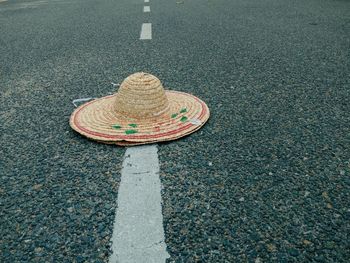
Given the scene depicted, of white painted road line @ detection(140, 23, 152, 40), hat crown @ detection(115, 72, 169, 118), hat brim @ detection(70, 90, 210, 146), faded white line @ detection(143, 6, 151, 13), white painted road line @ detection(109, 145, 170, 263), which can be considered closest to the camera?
white painted road line @ detection(109, 145, 170, 263)

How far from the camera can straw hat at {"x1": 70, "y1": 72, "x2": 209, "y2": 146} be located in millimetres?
1989

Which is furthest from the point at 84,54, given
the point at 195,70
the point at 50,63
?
the point at 195,70

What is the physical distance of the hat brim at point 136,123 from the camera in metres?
1.97

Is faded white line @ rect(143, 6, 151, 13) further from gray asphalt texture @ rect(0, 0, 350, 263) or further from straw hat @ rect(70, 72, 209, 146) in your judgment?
straw hat @ rect(70, 72, 209, 146)

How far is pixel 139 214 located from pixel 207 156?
560 mm

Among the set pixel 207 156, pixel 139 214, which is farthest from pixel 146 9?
pixel 139 214

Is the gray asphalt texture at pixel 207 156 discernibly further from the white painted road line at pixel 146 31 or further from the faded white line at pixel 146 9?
the faded white line at pixel 146 9

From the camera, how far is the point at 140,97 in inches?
85.0

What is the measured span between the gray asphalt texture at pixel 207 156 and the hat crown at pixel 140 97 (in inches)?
13.1

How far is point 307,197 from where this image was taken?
4.95 feet

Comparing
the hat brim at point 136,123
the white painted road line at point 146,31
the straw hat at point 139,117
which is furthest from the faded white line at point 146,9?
the straw hat at point 139,117

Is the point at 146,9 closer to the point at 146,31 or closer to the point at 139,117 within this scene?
the point at 146,31

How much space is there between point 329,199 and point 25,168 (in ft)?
4.80

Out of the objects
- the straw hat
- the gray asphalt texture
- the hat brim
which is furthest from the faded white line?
the straw hat
